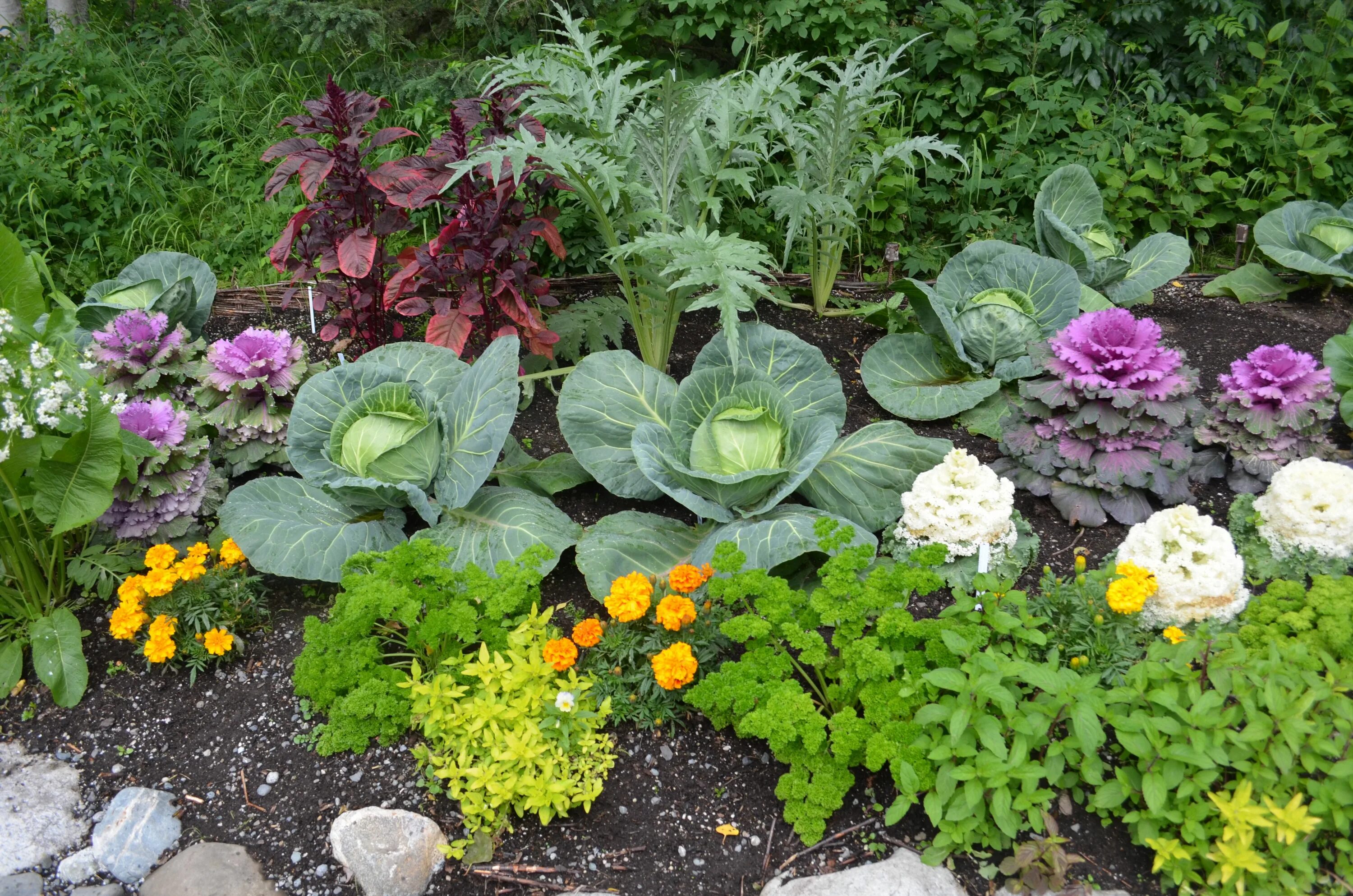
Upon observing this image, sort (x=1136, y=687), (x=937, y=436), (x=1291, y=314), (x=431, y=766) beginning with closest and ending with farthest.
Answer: (x=1136, y=687) < (x=431, y=766) < (x=937, y=436) < (x=1291, y=314)

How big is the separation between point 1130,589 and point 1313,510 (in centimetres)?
86

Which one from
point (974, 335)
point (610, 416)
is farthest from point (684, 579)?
point (974, 335)

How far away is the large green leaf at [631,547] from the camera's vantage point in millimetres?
2887

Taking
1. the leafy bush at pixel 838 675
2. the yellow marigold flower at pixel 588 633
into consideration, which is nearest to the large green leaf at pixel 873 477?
the leafy bush at pixel 838 675

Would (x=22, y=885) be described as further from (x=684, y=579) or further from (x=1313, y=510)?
(x=1313, y=510)

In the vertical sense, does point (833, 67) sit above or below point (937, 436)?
above

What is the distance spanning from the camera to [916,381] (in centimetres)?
387

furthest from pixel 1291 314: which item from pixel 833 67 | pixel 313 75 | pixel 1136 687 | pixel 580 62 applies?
pixel 313 75

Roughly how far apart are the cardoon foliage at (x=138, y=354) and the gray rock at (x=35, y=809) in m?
1.44

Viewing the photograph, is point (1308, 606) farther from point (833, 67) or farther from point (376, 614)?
point (833, 67)

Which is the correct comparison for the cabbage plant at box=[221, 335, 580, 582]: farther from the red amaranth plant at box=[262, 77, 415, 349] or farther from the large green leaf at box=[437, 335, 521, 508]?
the red amaranth plant at box=[262, 77, 415, 349]

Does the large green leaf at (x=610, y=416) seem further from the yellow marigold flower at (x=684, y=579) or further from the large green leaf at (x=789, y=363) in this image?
the yellow marigold flower at (x=684, y=579)

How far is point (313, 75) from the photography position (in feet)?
19.5

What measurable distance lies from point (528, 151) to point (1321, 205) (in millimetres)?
3658
